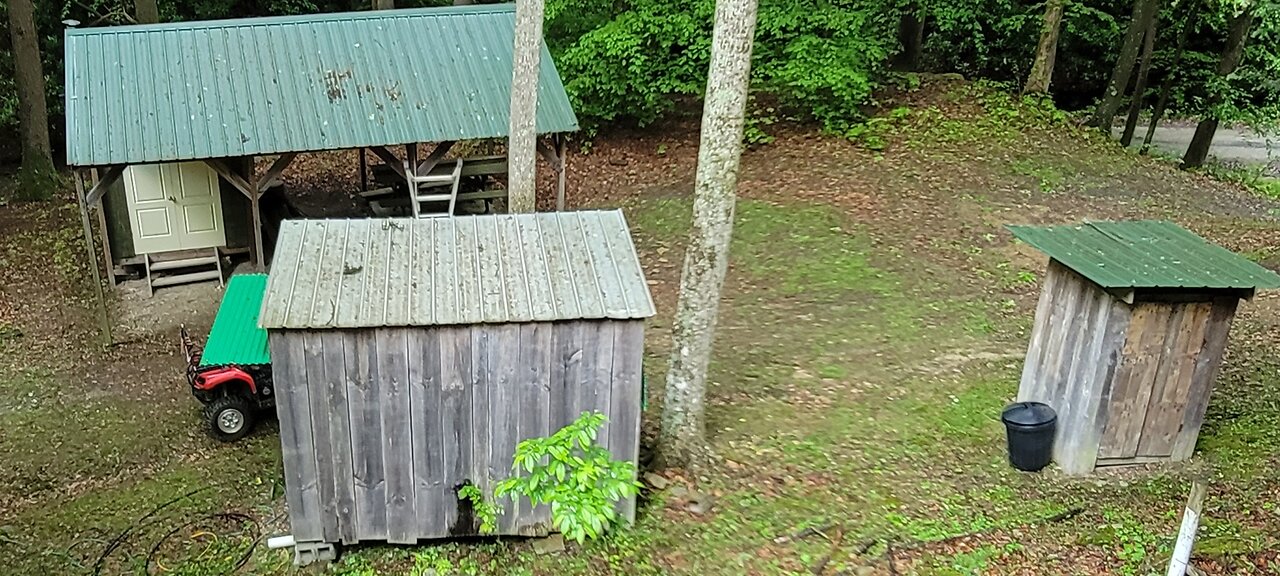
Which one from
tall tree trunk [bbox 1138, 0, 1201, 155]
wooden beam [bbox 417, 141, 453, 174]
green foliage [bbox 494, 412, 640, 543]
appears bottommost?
green foliage [bbox 494, 412, 640, 543]

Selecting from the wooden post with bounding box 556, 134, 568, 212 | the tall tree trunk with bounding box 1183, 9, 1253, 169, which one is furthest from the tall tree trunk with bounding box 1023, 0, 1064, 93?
the wooden post with bounding box 556, 134, 568, 212

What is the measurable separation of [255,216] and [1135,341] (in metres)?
10.3

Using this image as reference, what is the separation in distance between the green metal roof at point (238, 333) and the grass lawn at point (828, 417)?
868mm

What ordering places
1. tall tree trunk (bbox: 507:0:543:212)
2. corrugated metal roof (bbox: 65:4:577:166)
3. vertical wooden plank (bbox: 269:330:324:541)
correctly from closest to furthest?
1. vertical wooden plank (bbox: 269:330:324:541)
2. tall tree trunk (bbox: 507:0:543:212)
3. corrugated metal roof (bbox: 65:4:577:166)

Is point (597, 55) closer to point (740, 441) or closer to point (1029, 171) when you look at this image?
point (1029, 171)

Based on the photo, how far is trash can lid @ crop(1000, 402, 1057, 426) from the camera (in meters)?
6.46

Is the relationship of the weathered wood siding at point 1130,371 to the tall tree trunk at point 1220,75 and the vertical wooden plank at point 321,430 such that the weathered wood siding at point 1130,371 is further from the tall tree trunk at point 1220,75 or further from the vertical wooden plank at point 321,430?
the tall tree trunk at point 1220,75

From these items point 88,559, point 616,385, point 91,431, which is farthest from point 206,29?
point 616,385

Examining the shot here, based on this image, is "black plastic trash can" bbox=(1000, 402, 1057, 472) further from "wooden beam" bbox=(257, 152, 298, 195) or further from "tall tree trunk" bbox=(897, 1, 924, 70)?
"tall tree trunk" bbox=(897, 1, 924, 70)

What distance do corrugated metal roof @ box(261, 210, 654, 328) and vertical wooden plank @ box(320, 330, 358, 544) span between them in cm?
21

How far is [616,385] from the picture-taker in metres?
5.92

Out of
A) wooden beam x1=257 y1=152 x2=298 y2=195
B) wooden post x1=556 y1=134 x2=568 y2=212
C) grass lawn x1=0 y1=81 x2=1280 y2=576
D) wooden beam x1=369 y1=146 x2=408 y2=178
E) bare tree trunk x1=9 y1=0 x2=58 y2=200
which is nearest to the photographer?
grass lawn x1=0 y1=81 x2=1280 y2=576

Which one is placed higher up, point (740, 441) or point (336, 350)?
point (336, 350)

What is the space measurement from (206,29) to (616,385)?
381 inches
